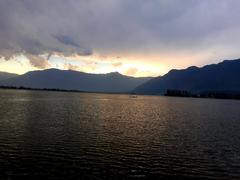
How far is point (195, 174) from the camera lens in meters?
34.5

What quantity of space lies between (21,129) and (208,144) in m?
33.0

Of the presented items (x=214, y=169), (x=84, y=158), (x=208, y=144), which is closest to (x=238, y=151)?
(x=208, y=144)

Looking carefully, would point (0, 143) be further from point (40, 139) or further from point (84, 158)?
point (84, 158)

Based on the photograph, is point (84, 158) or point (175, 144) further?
point (175, 144)

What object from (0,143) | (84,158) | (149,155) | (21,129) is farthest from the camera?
(21,129)

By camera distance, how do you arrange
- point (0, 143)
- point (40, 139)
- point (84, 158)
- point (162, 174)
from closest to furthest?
point (162, 174) → point (84, 158) → point (0, 143) → point (40, 139)

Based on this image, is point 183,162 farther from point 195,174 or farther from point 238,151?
point 238,151

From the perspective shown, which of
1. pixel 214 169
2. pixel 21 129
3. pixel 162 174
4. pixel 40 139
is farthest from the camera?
pixel 21 129

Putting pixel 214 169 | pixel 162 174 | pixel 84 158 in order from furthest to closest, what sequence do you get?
pixel 84 158, pixel 214 169, pixel 162 174

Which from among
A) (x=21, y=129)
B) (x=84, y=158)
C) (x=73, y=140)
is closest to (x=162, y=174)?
(x=84, y=158)

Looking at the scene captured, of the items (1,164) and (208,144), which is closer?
(1,164)

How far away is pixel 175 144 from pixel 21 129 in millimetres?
28116

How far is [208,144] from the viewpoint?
5247cm

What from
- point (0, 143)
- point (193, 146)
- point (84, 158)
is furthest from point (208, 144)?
point (0, 143)
